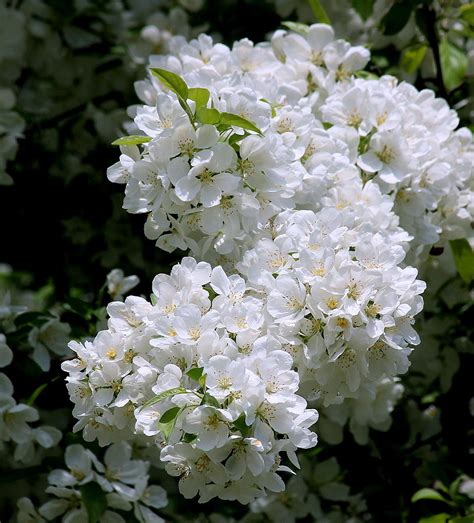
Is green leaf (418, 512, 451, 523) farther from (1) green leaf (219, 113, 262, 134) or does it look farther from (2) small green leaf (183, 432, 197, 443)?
(1) green leaf (219, 113, 262, 134)

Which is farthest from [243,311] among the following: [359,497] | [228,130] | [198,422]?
[359,497]

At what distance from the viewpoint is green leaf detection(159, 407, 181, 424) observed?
2.02 metres

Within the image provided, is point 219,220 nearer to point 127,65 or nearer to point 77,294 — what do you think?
point 77,294

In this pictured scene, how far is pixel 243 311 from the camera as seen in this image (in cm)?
221

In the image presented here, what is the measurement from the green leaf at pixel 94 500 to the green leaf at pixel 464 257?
4.10 feet

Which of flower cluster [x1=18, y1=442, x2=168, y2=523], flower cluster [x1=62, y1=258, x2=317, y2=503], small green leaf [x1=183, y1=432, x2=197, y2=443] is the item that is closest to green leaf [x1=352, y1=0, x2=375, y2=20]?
flower cluster [x1=62, y1=258, x2=317, y2=503]

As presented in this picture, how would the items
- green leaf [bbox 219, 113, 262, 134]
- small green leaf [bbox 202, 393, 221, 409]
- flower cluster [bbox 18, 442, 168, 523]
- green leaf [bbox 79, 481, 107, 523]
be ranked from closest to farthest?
small green leaf [bbox 202, 393, 221, 409], green leaf [bbox 219, 113, 262, 134], green leaf [bbox 79, 481, 107, 523], flower cluster [bbox 18, 442, 168, 523]

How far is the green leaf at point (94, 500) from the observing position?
2.71 meters

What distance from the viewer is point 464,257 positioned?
2.98 m

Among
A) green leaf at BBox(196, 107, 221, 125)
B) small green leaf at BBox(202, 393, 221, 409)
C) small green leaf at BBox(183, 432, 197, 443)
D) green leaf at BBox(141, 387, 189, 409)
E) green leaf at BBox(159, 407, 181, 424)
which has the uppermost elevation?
green leaf at BBox(196, 107, 221, 125)

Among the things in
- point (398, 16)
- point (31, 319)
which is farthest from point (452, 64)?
point (31, 319)

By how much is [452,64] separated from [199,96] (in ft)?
4.70

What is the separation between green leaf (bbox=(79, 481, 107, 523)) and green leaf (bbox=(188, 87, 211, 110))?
1147mm

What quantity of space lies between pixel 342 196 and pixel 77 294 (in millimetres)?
1520
